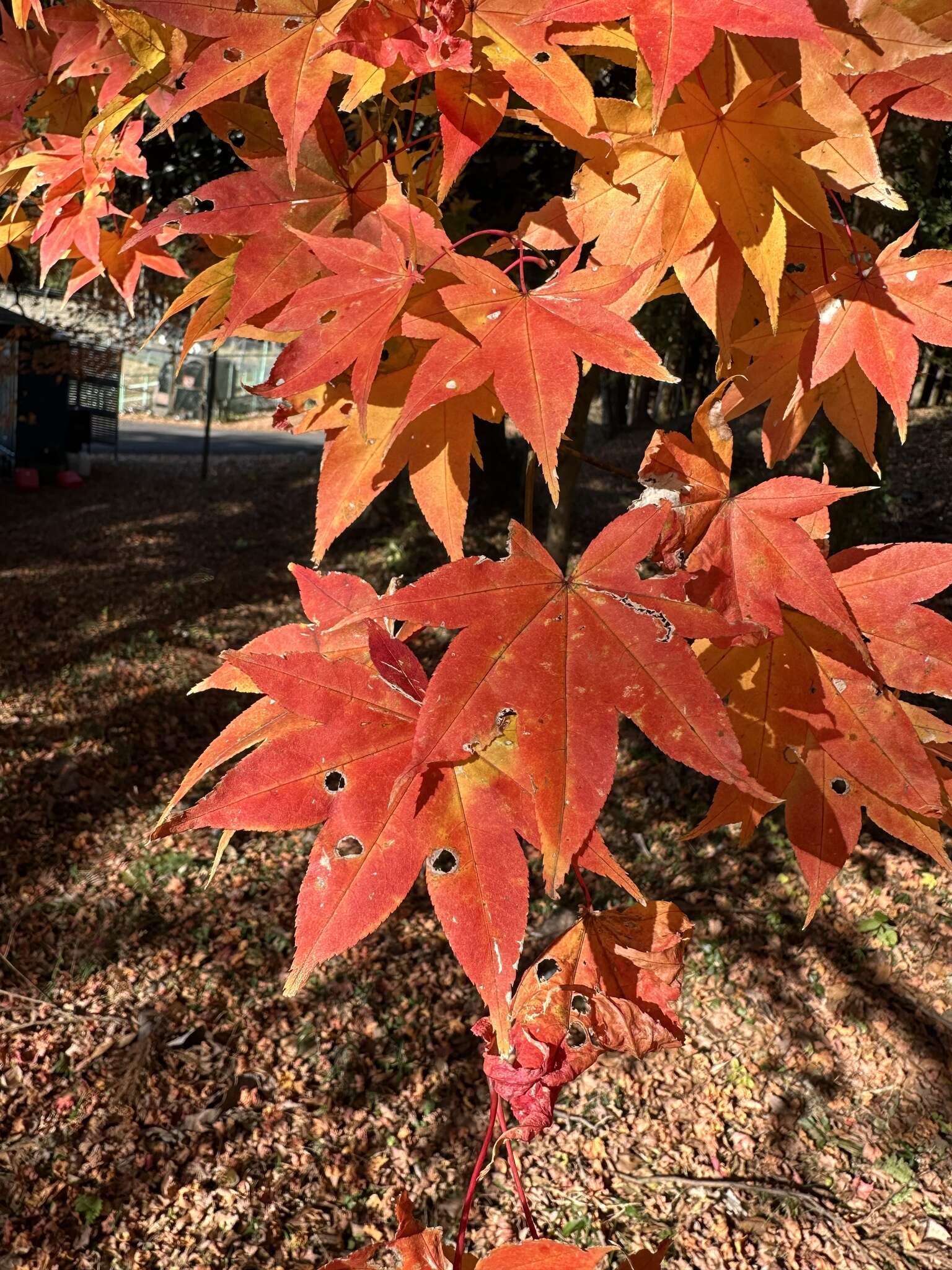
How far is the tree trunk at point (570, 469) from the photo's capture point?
66.5 inches

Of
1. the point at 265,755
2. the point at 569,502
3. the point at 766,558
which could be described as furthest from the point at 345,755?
the point at 569,502

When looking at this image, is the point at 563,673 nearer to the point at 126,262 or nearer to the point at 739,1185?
the point at 126,262

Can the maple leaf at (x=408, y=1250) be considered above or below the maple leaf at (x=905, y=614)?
below

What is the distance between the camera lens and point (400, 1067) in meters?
2.99

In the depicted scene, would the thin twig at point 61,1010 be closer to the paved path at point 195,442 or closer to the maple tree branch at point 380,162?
the maple tree branch at point 380,162

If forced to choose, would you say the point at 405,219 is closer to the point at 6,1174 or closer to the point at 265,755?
the point at 265,755

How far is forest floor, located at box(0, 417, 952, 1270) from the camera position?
2.52 meters

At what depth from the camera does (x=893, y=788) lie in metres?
0.69

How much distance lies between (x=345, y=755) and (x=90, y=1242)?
2.52 m

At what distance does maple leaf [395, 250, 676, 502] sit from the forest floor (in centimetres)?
256

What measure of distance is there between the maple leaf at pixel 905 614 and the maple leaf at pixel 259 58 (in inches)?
20.6

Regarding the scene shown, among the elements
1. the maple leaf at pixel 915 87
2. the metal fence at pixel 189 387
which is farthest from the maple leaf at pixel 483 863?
the metal fence at pixel 189 387

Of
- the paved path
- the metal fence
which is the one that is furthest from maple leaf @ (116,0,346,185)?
the metal fence

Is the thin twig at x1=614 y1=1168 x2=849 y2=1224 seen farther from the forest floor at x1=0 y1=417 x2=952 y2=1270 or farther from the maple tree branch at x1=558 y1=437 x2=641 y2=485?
the maple tree branch at x1=558 y1=437 x2=641 y2=485
